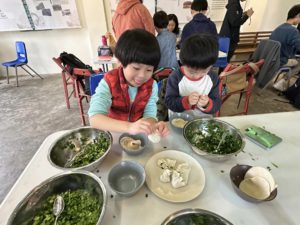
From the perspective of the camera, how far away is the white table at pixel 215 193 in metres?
0.55

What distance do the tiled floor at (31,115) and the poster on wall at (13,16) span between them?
1087 millimetres

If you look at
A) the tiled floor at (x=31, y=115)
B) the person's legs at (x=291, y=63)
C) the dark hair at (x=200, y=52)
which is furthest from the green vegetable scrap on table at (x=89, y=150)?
the person's legs at (x=291, y=63)

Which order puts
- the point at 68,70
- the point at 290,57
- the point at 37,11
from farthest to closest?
the point at 37,11 < the point at 290,57 < the point at 68,70

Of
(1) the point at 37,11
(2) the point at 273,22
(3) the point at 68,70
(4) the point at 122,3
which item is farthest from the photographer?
(2) the point at 273,22

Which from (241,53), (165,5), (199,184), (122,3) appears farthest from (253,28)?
(199,184)

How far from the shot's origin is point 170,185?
641 mm

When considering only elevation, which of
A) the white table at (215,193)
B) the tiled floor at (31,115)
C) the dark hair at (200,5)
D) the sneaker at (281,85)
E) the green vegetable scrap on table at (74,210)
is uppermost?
the dark hair at (200,5)

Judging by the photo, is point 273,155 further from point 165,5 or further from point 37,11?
point 37,11

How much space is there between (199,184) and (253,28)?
4.64m

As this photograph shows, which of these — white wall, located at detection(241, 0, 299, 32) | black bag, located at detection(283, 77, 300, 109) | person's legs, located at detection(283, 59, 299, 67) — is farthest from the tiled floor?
white wall, located at detection(241, 0, 299, 32)

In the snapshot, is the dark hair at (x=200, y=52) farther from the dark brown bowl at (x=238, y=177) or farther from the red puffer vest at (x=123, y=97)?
the dark brown bowl at (x=238, y=177)

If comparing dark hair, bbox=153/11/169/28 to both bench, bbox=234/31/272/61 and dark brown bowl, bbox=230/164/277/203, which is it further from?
bench, bbox=234/31/272/61

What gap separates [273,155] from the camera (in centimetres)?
76

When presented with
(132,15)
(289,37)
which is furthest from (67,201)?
(289,37)
